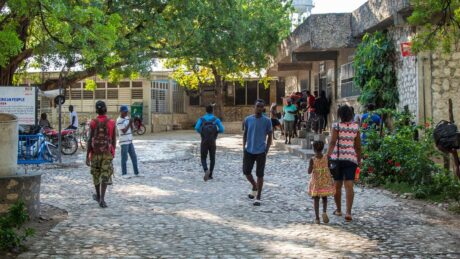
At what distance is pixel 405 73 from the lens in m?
14.1

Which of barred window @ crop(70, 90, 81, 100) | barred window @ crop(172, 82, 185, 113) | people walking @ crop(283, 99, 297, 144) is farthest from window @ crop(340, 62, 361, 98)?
barred window @ crop(70, 90, 81, 100)

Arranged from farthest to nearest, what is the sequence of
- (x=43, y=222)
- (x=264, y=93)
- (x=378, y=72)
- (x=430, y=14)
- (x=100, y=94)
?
1. (x=264, y=93)
2. (x=100, y=94)
3. (x=378, y=72)
4. (x=430, y=14)
5. (x=43, y=222)

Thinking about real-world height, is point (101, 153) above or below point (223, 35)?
below

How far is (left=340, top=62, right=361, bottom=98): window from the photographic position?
18125 millimetres

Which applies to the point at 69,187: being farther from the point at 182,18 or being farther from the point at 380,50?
the point at 182,18

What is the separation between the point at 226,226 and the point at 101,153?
2.72m

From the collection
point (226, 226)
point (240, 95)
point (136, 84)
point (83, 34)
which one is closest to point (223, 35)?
point (83, 34)

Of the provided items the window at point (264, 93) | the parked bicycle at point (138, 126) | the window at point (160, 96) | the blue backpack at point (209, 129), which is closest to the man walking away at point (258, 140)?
the blue backpack at point (209, 129)

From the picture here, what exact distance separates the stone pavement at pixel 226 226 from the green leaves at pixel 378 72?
4.37 metres

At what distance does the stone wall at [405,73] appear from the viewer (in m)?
13.4

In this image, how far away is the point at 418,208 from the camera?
28.7ft

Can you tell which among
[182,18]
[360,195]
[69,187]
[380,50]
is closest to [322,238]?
[360,195]

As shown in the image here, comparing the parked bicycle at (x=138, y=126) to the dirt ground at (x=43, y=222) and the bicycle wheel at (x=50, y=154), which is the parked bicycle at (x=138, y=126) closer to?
the bicycle wheel at (x=50, y=154)

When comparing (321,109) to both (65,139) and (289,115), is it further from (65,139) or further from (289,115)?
(65,139)
